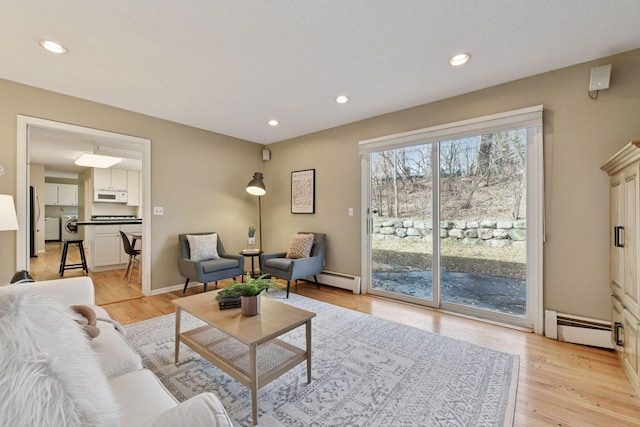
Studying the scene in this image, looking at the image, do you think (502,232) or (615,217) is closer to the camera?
(615,217)

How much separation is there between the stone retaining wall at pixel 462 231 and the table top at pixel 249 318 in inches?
81.7

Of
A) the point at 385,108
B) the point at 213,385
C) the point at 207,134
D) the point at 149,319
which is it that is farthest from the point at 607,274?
the point at 207,134

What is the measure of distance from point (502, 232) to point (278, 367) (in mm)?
2588

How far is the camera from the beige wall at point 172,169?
2.76m

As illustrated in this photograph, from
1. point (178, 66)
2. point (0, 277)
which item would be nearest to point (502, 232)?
point (178, 66)

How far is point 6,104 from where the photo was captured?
2715 millimetres

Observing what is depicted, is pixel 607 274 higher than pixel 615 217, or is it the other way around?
pixel 615 217

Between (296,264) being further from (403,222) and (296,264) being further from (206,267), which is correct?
(403,222)

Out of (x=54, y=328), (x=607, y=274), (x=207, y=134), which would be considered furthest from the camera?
(x=207, y=134)

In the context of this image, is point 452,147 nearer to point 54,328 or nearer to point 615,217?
point 615,217

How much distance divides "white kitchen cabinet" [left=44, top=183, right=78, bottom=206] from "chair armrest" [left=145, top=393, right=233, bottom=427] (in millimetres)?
11534

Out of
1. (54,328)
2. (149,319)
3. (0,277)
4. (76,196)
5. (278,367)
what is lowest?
(149,319)

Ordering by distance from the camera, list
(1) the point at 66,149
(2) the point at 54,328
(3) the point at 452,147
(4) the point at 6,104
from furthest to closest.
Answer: (1) the point at 66,149 < (3) the point at 452,147 < (4) the point at 6,104 < (2) the point at 54,328

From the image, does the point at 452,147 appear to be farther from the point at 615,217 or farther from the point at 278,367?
the point at 278,367
